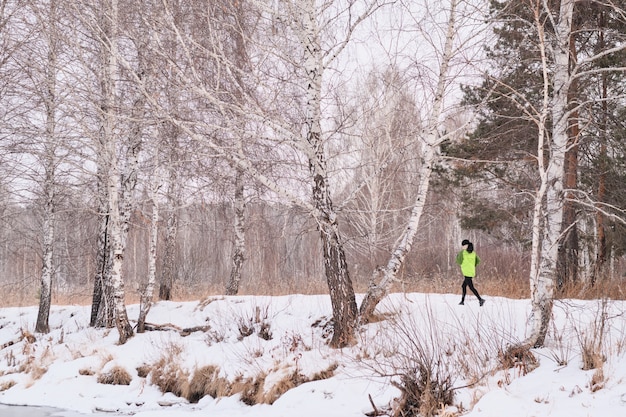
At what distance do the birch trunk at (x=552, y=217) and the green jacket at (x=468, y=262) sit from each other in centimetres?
274

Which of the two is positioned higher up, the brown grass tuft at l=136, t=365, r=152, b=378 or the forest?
the forest

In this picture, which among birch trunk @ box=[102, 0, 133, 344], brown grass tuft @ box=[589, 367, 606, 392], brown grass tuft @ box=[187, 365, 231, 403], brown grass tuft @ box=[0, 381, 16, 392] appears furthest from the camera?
birch trunk @ box=[102, 0, 133, 344]

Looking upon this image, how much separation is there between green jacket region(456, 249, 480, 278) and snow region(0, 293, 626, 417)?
0.71m

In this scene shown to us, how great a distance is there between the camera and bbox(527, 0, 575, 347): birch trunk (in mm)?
5926

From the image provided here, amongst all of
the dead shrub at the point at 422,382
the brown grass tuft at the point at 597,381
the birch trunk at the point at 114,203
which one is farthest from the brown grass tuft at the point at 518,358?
the birch trunk at the point at 114,203

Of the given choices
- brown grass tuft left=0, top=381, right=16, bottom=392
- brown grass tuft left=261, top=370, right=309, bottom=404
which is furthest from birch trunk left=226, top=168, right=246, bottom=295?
brown grass tuft left=261, top=370, right=309, bottom=404

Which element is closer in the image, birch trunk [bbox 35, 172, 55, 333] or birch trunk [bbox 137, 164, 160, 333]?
birch trunk [bbox 137, 164, 160, 333]

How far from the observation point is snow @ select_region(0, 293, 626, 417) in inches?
210

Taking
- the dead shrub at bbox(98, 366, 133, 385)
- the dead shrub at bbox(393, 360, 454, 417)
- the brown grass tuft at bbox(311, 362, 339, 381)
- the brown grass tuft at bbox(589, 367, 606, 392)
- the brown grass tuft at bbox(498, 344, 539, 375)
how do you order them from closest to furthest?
the brown grass tuft at bbox(589, 367, 606, 392)
the dead shrub at bbox(393, 360, 454, 417)
the brown grass tuft at bbox(498, 344, 539, 375)
the brown grass tuft at bbox(311, 362, 339, 381)
the dead shrub at bbox(98, 366, 133, 385)

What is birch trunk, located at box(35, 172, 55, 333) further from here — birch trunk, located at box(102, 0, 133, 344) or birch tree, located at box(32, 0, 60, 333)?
birch trunk, located at box(102, 0, 133, 344)

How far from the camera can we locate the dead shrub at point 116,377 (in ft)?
27.7

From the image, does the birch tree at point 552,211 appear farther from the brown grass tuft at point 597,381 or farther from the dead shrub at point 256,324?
the dead shrub at point 256,324

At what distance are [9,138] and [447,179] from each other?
9.84m

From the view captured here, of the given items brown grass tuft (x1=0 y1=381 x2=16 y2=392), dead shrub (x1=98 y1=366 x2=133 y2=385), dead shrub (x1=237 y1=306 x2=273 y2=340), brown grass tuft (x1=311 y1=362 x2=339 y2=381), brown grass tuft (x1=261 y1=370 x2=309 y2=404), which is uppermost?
dead shrub (x1=237 y1=306 x2=273 y2=340)
